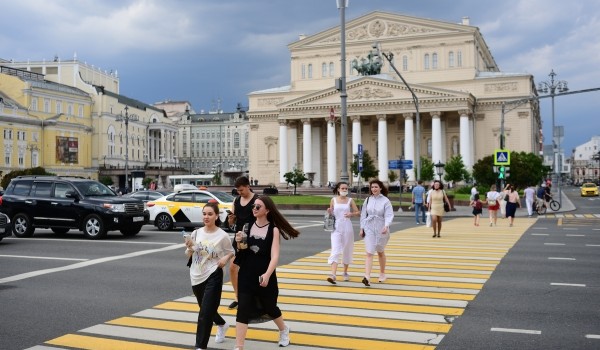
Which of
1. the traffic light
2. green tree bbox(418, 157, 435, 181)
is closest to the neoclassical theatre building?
green tree bbox(418, 157, 435, 181)

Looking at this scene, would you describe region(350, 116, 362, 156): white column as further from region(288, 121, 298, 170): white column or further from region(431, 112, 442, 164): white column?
region(288, 121, 298, 170): white column

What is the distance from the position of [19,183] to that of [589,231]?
67.5 ft

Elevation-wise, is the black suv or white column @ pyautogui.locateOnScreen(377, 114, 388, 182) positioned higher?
white column @ pyautogui.locateOnScreen(377, 114, 388, 182)

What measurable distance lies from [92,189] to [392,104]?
59.2 meters

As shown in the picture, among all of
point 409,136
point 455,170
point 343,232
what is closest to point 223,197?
point 343,232

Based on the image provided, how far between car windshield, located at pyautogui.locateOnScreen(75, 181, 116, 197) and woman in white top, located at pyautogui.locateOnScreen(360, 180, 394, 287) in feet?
39.5

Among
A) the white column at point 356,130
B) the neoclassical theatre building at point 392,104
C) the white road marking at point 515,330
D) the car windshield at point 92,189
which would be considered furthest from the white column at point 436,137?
the white road marking at point 515,330

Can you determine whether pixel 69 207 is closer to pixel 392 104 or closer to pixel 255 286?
pixel 255 286

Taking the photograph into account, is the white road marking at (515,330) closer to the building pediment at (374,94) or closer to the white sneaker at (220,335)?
the white sneaker at (220,335)

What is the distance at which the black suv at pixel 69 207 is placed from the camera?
769 inches

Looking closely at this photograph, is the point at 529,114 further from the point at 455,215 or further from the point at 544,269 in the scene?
the point at 544,269

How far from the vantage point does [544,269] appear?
12.5m

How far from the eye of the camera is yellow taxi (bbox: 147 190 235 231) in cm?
2358

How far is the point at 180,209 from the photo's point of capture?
77.6ft
